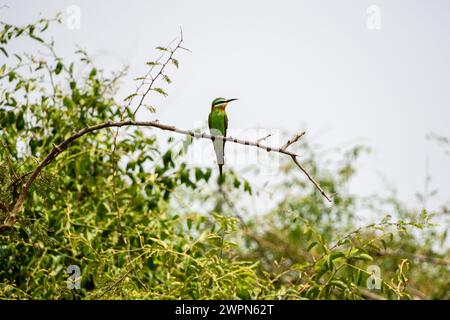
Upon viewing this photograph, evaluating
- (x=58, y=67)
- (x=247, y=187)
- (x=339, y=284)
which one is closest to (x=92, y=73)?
(x=58, y=67)

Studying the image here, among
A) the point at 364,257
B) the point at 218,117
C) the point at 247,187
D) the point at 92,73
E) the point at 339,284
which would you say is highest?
the point at 92,73

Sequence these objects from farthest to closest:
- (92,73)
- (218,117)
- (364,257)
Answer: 1. (92,73)
2. (218,117)
3. (364,257)

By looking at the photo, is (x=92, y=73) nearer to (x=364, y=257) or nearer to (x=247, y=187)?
(x=247, y=187)

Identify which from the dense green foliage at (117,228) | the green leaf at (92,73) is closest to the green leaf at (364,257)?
the dense green foliage at (117,228)

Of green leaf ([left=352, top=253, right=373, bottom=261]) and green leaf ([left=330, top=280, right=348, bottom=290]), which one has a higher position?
green leaf ([left=352, top=253, right=373, bottom=261])

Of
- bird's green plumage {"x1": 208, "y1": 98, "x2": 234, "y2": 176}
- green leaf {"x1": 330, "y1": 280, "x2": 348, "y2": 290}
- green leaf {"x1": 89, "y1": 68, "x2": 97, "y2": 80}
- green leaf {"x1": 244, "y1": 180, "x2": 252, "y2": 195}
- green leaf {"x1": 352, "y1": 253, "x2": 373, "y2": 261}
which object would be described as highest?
green leaf {"x1": 89, "y1": 68, "x2": 97, "y2": 80}

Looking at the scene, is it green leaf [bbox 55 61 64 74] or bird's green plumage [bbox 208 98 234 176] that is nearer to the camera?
bird's green plumage [bbox 208 98 234 176]

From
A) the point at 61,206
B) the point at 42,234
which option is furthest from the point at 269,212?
the point at 42,234

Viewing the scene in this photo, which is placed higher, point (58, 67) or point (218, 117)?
point (58, 67)

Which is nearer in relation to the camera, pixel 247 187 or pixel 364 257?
pixel 364 257

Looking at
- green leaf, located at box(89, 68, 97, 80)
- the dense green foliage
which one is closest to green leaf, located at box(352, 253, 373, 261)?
the dense green foliage

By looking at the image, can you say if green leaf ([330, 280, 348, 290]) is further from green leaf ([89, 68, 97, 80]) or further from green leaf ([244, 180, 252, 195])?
green leaf ([89, 68, 97, 80])

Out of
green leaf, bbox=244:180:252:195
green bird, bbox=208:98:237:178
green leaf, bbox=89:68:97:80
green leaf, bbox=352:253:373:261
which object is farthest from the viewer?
green leaf, bbox=89:68:97:80

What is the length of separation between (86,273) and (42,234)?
0.49 meters
